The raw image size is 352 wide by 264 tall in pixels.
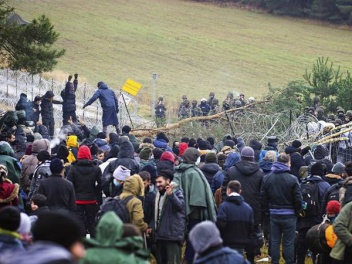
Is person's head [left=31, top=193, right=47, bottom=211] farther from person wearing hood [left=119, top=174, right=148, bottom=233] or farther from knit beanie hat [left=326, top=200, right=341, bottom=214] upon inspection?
knit beanie hat [left=326, top=200, right=341, bottom=214]

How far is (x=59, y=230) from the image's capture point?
5.90m

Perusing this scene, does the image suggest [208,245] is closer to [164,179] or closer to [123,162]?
[164,179]

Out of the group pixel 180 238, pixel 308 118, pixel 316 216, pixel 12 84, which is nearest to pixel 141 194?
pixel 180 238

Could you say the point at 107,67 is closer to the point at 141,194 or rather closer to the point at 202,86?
the point at 202,86

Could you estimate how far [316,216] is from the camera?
1367 centimetres

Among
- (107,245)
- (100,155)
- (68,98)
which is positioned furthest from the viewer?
(68,98)

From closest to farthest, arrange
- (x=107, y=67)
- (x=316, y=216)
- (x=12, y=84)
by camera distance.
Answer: (x=316, y=216) < (x=12, y=84) < (x=107, y=67)

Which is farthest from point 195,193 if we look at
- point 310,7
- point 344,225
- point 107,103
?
point 310,7

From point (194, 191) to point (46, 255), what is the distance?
741 centimetres

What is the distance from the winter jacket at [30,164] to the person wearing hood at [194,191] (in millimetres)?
2733

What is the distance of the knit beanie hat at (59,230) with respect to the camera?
5863 millimetres

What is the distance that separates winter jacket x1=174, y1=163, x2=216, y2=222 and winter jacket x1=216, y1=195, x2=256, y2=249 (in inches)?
37.1

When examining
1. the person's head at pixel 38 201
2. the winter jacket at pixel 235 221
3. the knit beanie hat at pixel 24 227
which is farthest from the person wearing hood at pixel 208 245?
the person's head at pixel 38 201

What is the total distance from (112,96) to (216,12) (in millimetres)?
48714
